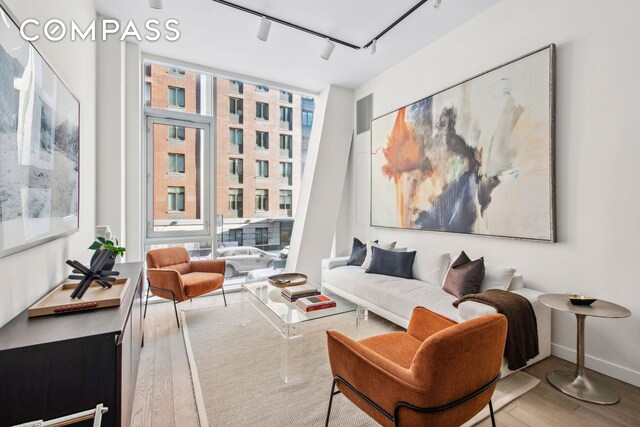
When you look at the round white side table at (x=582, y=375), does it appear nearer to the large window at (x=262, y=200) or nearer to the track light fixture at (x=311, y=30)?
the track light fixture at (x=311, y=30)

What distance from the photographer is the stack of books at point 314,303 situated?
7.91ft

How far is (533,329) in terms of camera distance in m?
2.31

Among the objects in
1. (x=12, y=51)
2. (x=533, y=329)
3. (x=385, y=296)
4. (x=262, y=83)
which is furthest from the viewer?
(x=262, y=83)

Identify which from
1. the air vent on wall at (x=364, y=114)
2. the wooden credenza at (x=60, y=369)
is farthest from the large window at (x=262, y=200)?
Result: the wooden credenza at (x=60, y=369)

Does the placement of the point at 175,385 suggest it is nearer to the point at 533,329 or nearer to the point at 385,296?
the point at 385,296

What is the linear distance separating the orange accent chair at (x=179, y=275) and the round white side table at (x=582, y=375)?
10.4 feet

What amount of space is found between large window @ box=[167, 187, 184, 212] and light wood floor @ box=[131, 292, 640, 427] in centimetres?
216

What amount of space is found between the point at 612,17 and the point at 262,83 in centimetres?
393

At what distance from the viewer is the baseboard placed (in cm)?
214

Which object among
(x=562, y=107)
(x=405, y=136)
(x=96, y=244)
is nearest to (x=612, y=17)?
(x=562, y=107)

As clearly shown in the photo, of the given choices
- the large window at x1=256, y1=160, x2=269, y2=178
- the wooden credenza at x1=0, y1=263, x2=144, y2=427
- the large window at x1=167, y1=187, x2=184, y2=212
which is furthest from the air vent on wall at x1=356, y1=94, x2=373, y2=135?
the wooden credenza at x1=0, y1=263, x2=144, y2=427

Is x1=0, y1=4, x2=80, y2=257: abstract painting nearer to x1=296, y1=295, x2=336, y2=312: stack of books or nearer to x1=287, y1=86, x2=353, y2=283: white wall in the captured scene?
x1=296, y1=295, x2=336, y2=312: stack of books

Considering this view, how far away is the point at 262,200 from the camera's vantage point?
4.75 meters

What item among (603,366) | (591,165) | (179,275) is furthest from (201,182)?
(603,366)
